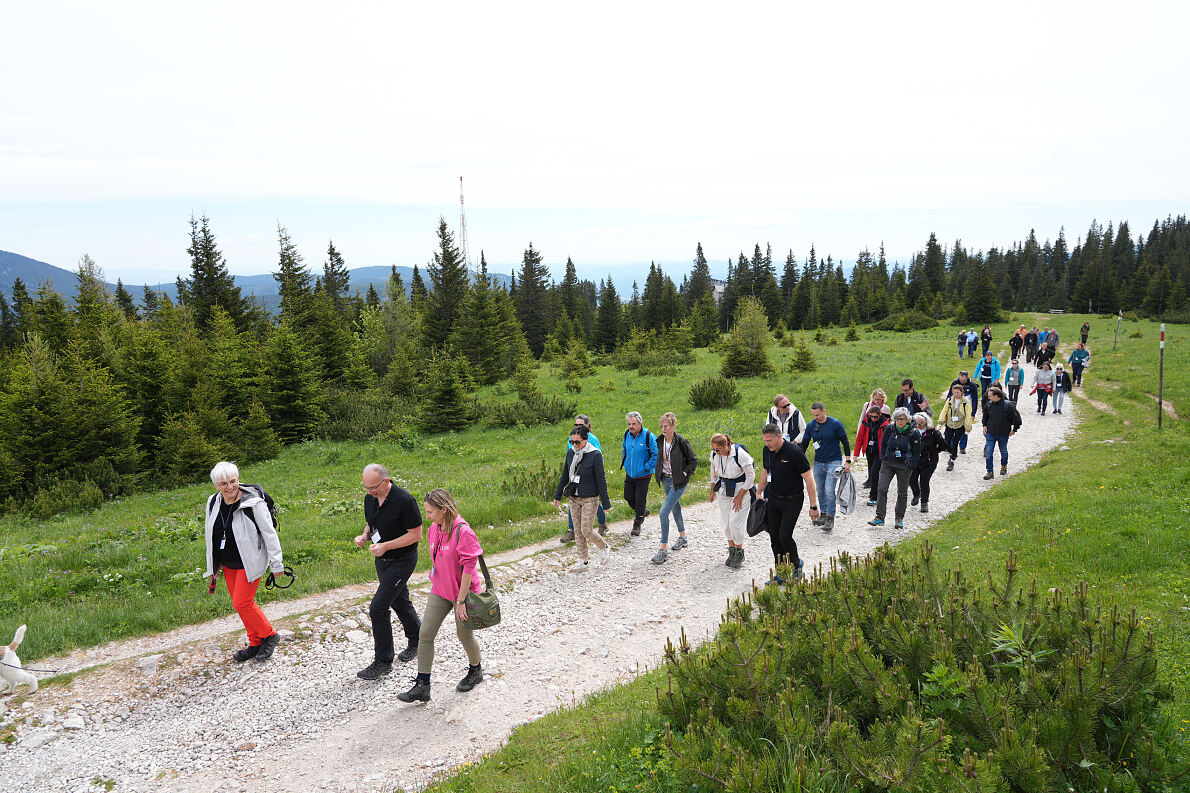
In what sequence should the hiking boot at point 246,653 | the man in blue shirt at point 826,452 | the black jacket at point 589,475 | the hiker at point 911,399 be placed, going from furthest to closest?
the hiker at point 911,399, the man in blue shirt at point 826,452, the black jacket at point 589,475, the hiking boot at point 246,653

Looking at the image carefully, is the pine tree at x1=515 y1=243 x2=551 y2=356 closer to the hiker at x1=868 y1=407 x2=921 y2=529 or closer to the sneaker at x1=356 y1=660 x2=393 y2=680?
the hiker at x1=868 y1=407 x2=921 y2=529

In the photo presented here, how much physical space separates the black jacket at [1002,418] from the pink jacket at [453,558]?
13.3 m

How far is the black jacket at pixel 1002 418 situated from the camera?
47.0 feet

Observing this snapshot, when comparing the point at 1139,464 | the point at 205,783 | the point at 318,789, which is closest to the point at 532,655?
the point at 318,789

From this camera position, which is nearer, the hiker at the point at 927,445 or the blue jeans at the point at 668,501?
the blue jeans at the point at 668,501

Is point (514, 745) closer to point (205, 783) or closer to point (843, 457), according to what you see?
point (205, 783)

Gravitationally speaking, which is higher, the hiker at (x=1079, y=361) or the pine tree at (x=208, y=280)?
the pine tree at (x=208, y=280)

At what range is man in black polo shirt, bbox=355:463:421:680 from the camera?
Answer: 6.75 m

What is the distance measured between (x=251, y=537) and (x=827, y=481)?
9619 millimetres

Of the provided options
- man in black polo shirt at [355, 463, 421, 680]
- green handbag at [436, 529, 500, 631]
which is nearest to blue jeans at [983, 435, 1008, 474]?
green handbag at [436, 529, 500, 631]

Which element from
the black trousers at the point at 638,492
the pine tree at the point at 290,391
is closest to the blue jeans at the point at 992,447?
the black trousers at the point at 638,492

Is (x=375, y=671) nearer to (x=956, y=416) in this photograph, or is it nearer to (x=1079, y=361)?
(x=956, y=416)

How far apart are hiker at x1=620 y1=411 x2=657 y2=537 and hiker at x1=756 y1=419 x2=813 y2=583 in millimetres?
2319

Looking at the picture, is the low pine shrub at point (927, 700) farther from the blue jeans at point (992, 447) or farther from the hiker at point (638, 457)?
the blue jeans at point (992, 447)
